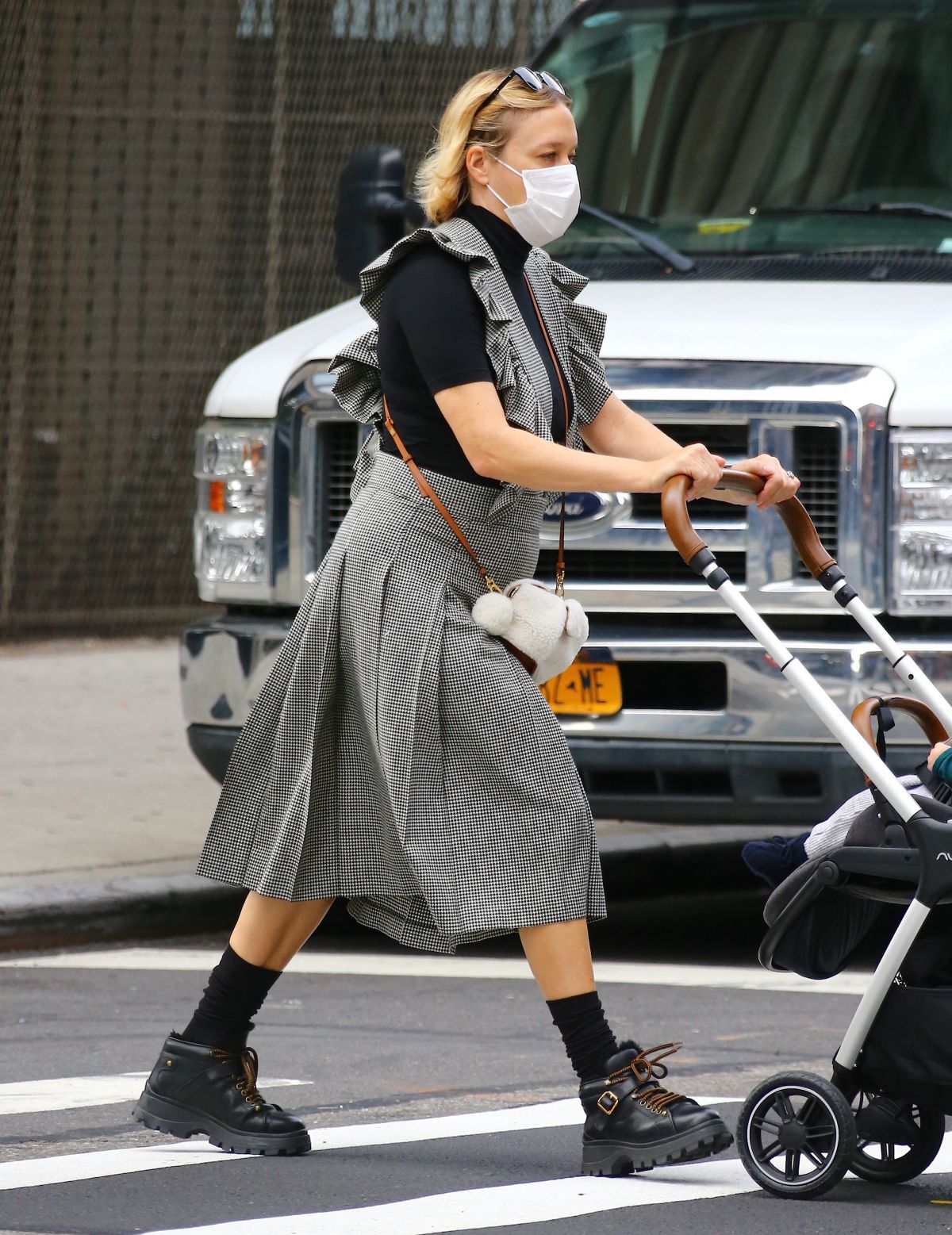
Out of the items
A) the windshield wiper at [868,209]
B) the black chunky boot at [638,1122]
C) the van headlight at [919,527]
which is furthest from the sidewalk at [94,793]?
the black chunky boot at [638,1122]

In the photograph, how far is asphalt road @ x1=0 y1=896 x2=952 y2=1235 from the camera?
4.29 meters

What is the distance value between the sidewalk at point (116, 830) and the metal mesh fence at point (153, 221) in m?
1.63

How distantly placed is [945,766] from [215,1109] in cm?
150

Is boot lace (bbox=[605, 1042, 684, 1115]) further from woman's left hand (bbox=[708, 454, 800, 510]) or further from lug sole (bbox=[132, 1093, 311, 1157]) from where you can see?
woman's left hand (bbox=[708, 454, 800, 510])

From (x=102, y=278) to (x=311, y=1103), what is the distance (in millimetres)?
9482

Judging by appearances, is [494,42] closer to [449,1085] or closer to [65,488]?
[65,488]

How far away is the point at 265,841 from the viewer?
4.72 meters

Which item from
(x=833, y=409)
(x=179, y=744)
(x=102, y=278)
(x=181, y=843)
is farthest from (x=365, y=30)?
(x=833, y=409)

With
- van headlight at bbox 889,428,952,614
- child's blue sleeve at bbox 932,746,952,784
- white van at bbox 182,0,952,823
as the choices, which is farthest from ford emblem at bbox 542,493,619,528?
child's blue sleeve at bbox 932,746,952,784

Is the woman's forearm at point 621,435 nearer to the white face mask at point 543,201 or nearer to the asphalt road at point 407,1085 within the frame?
the white face mask at point 543,201

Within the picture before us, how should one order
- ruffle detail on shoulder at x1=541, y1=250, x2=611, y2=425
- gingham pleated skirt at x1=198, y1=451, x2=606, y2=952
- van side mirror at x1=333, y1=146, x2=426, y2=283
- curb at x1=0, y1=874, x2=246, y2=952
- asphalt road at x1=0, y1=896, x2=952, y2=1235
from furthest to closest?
van side mirror at x1=333, y1=146, x2=426, y2=283
curb at x1=0, y1=874, x2=246, y2=952
ruffle detail on shoulder at x1=541, y1=250, x2=611, y2=425
gingham pleated skirt at x1=198, y1=451, x2=606, y2=952
asphalt road at x1=0, y1=896, x2=952, y2=1235

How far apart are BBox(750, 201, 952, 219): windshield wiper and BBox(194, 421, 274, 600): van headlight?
167cm

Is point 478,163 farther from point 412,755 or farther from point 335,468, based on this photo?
point 335,468

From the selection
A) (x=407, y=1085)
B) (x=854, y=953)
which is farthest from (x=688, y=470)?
(x=407, y=1085)
